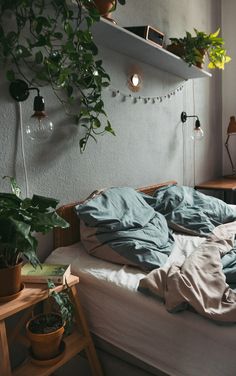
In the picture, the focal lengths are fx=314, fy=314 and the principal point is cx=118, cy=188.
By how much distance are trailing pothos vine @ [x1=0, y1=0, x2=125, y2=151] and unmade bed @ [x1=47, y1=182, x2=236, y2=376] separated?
799 millimetres

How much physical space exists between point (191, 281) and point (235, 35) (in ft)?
10.6

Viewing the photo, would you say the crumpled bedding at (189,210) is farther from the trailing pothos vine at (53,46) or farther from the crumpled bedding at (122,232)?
the trailing pothos vine at (53,46)

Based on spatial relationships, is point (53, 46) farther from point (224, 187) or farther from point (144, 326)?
point (224, 187)

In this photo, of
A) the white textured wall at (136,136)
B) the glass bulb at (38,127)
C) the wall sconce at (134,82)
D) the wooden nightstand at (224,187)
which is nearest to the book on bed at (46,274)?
the white textured wall at (136,136)

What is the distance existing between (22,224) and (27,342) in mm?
585

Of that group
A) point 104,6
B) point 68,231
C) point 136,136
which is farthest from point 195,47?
point 68,231

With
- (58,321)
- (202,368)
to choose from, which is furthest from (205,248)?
(58,321)

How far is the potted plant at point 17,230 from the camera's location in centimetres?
93

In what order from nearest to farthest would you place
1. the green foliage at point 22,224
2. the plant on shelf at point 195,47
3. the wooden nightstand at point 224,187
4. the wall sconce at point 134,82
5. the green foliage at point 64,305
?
the green foliage at point 22,224 → the green foliage at point 64,305 → the wall sconce at point 134,82 → the plant on shelf at point 195,47 → the wooden nightstand at point 224,187

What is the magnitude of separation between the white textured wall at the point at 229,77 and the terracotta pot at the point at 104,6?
234cm

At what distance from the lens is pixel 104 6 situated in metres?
1.53

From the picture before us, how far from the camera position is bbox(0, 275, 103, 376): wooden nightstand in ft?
3.23

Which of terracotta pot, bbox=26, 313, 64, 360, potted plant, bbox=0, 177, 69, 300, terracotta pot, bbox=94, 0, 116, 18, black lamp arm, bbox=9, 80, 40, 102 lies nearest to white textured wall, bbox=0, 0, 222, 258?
black lamp arm, bbox=9, 80, 40, 102

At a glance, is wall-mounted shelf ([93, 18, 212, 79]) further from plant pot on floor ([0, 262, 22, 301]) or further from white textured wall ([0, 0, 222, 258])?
plant pot on floor ([0, 262, 22, 301])
